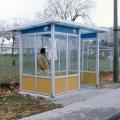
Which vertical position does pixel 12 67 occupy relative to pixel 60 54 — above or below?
below

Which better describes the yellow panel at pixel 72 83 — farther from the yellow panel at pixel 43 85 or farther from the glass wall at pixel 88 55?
the glass wall at pixel 88 55

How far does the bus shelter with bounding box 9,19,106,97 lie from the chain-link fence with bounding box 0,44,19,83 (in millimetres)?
2468

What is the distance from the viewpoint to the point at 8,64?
60.9ft

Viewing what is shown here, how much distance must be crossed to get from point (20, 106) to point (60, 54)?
3104 mm

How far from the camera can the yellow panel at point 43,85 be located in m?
12.3

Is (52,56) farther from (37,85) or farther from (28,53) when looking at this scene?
(28,53)

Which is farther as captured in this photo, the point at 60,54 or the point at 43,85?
the point at 60,54

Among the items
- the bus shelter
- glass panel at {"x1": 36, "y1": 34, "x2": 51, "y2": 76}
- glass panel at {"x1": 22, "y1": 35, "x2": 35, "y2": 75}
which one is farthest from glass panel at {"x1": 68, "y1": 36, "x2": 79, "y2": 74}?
glass panel at {"x1": 22, "y1": 35, "x2": 35, "y2": 75}

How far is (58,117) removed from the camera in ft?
30.1

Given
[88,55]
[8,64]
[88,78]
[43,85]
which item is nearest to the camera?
[43,85]

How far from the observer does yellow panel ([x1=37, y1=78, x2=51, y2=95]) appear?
12349 mm

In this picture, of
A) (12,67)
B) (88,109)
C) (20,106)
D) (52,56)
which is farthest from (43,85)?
(12,67)

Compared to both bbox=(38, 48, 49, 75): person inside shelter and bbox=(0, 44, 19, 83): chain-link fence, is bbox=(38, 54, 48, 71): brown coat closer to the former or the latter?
bbox=(38, 48, 49, 75): person inside shelter

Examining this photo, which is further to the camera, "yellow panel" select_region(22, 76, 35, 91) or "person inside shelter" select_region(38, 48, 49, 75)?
"yellow panel" select_region(22, 76, 35, 91)
